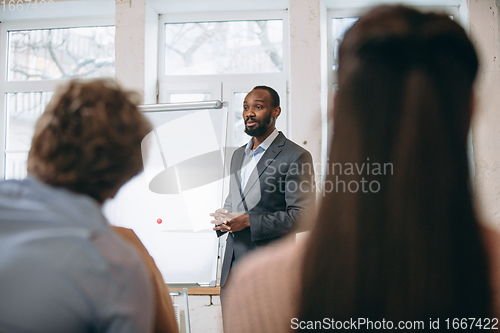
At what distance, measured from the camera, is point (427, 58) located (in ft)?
1.23

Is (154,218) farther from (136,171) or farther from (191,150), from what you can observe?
(136,171)

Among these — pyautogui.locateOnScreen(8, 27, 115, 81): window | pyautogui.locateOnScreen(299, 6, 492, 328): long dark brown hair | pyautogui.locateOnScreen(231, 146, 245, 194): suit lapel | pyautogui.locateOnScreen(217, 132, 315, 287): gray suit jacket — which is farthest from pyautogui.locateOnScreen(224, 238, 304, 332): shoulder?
pyautogui.locateOnScreen(8, 27, 115, 81): window

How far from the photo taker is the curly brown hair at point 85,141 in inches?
23.5

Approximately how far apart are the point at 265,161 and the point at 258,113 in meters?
0.33

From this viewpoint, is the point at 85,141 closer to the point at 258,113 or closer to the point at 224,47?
the point at 258,113

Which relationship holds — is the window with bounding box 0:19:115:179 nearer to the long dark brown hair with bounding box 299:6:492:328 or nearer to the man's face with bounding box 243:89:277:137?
the man's face with bounding box 243:89:277:137

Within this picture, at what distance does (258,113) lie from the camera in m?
2.15

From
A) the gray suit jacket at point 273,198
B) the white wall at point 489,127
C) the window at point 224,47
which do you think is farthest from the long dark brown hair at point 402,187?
the window at point 224,47

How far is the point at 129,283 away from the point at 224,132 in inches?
69.1

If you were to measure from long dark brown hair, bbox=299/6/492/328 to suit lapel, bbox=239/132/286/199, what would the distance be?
1.57 meters

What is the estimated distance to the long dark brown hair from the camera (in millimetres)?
369

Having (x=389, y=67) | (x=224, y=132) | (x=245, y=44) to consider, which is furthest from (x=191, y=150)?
(x=389, y=67)

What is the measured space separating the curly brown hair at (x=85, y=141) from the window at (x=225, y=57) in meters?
2.28

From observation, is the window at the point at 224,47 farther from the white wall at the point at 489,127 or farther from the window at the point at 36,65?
the white wall at the point at 489,127
